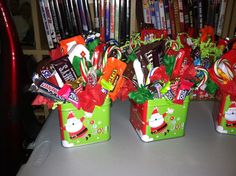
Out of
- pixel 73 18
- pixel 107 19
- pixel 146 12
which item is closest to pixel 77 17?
pixel 73 18

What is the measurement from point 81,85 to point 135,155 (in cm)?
24

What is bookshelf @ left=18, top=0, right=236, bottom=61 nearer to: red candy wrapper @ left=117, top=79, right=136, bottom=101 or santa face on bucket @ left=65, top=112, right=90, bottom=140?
red candy wrapper @ left=117, top=79, right=136, bottom=101

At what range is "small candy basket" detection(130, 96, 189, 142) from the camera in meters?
0.65

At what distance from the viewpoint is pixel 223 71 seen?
0.67 m

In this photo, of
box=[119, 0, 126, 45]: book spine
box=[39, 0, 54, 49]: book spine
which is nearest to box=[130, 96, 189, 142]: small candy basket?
box=[119, 0, 126, 45]: book spine

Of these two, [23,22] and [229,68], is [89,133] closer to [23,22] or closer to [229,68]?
[229,68]

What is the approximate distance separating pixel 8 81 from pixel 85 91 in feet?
0.98

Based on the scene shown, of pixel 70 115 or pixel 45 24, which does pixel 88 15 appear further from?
pixel 70 115

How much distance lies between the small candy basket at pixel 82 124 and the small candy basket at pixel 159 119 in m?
0.10

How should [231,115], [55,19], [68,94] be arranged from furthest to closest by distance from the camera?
[55,19] < [231,115] < [68,94]

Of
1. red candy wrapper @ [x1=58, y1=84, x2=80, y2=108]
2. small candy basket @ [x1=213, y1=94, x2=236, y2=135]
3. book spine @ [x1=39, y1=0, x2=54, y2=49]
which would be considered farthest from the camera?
book spine @ [x1=39, y1=0, x2=54, y2=49]

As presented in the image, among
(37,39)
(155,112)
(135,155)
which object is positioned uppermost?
(37,39)

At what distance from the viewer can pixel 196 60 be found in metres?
0.72

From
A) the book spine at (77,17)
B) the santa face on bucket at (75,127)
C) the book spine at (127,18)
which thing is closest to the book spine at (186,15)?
the book spine at (127,18)
